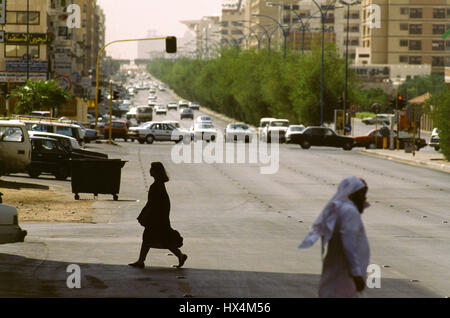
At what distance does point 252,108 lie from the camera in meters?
102

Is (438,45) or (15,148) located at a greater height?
(438,45)

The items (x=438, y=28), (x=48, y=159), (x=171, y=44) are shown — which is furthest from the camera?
(x=438, y=28)

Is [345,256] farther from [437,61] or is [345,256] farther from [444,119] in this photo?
[437,61]

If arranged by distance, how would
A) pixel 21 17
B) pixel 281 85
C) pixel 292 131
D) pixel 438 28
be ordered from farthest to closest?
pixel 438 28
pixel 21 17
pixel 281 85
pixel 292 131

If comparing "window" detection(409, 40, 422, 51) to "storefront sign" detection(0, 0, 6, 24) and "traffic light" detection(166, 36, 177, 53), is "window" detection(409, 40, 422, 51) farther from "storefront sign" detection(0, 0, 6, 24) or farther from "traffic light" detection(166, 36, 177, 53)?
"storefront sign" detection(0, 0, 6, 24)

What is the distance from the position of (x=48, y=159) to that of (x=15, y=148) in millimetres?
4592

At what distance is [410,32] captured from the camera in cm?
16375

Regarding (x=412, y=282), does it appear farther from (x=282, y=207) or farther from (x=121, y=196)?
(x=121, y=196)

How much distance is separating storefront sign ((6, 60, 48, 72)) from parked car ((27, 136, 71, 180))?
5862cm

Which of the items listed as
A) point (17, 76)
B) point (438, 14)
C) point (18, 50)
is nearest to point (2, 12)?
point (17, 76)

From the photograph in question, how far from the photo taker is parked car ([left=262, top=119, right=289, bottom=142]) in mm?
68312

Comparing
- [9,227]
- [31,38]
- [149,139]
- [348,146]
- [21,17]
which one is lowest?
[348,146]

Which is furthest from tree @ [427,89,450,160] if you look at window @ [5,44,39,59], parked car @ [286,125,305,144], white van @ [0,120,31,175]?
window @ [5,44,39,59]

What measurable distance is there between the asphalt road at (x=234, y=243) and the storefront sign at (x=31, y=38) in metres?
59.0
